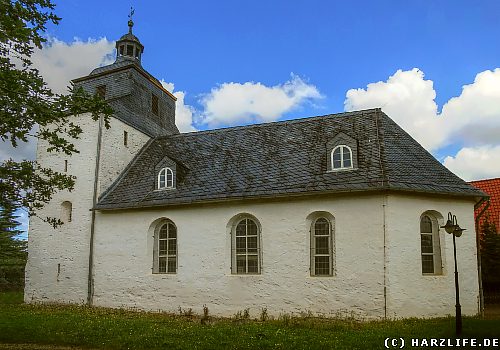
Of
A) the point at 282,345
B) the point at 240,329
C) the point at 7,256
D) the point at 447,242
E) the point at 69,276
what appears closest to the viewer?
the point at 282,345

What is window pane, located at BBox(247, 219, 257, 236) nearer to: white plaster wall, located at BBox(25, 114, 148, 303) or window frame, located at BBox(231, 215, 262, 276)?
window frame, located at BBox(231, 215, 262, 276)

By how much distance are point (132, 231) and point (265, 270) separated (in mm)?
6512

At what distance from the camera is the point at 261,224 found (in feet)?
57.4

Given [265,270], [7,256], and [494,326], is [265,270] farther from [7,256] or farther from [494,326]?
[7,256]

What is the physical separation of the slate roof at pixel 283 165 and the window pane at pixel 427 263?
2449 millimetres

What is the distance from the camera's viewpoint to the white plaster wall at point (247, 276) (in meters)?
15.8

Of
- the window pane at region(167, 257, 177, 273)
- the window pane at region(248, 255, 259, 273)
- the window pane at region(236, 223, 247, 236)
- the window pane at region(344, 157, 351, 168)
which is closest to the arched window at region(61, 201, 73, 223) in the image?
the window pane at region(167, 257, 177, 273)

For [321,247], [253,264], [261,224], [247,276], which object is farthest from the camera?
[253,264]

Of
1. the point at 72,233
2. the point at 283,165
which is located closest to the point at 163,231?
the point at 72,233

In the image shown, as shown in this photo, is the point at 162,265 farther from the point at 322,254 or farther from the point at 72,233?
the point at 322,254

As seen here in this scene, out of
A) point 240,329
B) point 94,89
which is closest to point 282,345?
point 240,329

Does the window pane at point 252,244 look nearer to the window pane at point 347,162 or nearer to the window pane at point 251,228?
the window pane at point 251,228

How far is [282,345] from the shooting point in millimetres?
10586

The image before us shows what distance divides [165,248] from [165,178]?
10.4 feet
